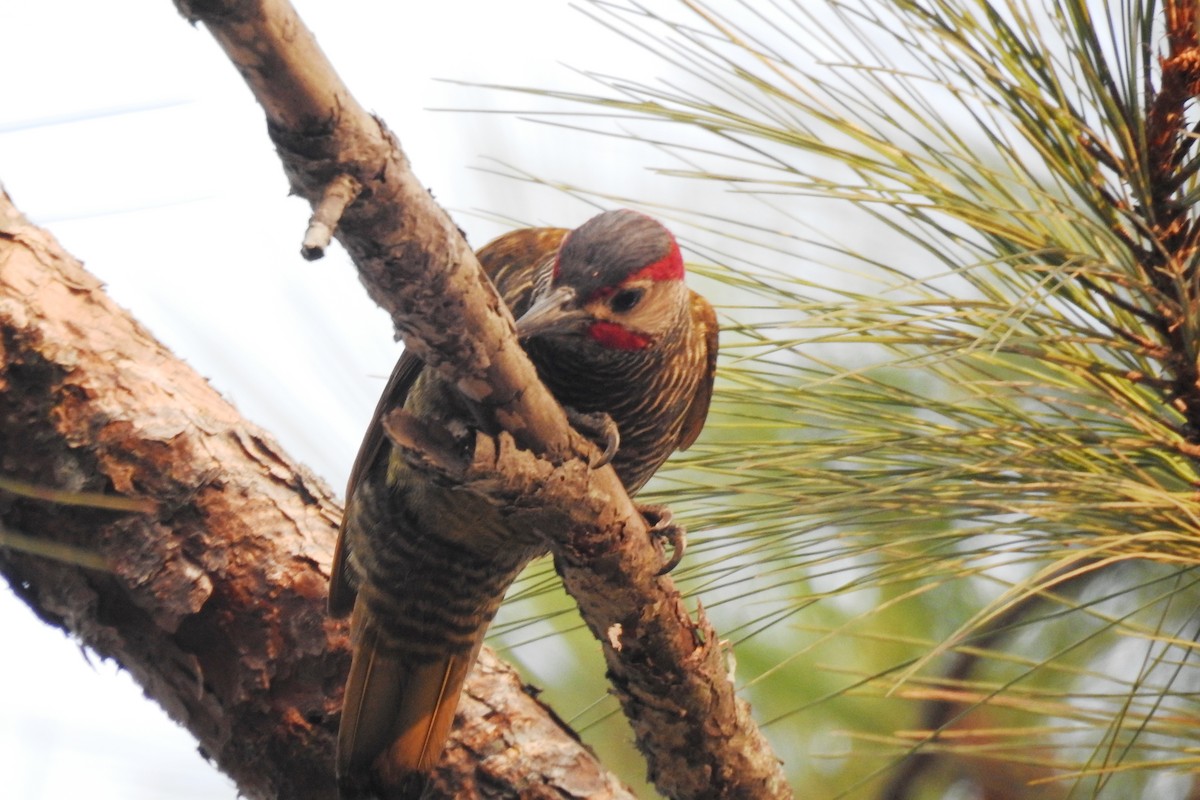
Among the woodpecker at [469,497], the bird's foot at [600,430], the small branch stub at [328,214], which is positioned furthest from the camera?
the woodpecker at [469,497]

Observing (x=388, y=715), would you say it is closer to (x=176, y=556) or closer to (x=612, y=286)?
(x=176, y=556)

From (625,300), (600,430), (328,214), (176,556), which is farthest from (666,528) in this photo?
(328,214)

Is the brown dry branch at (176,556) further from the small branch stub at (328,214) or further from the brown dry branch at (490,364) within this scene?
the small branch stub at (328,214)

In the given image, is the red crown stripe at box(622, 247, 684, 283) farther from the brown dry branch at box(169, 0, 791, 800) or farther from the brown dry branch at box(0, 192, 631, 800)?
the brown dry branch at box(0, 192, 631, 800)

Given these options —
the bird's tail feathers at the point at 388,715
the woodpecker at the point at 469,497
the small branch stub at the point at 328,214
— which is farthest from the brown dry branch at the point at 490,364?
the bird's tail feathers at the point at 388,715

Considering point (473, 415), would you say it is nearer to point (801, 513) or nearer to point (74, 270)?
point (801, 513)

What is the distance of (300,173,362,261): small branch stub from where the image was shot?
674mm

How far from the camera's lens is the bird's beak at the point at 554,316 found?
134 centimetres

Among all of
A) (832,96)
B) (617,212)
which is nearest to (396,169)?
(617,212)

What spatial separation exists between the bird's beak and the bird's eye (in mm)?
53

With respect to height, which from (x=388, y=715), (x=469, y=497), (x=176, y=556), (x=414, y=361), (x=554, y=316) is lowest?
(x=388, y=715)

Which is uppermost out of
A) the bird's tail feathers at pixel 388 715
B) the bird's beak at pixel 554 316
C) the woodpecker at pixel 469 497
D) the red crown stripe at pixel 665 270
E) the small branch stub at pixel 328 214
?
the small branch stub at pixel 328 214

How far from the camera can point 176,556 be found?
1.46 meters

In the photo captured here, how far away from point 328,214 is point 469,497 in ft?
2.49
